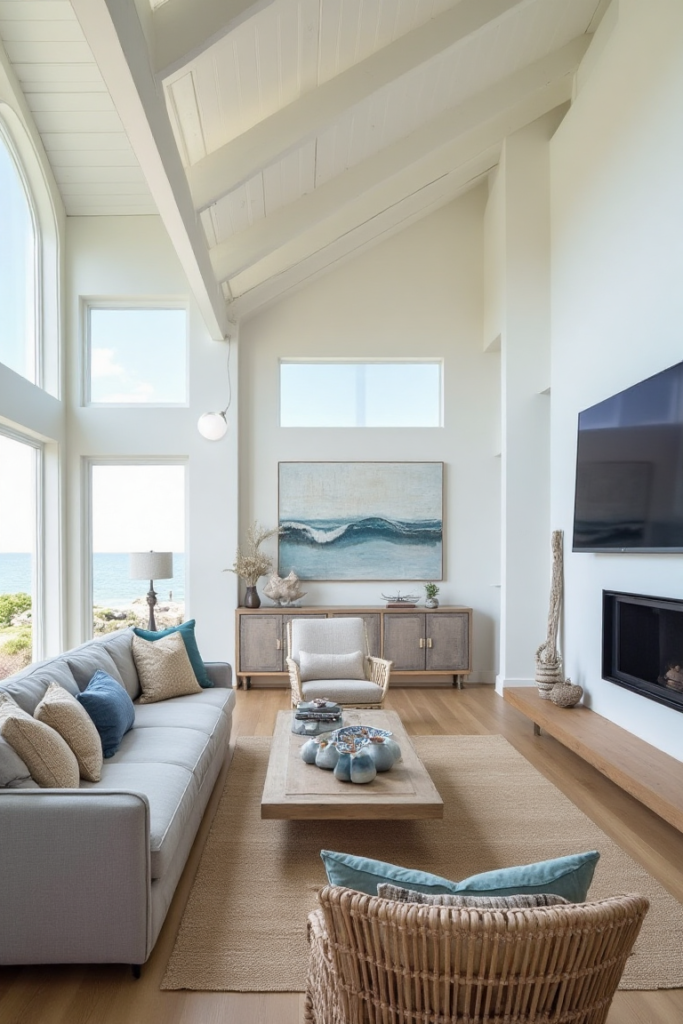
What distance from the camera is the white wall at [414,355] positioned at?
6.75 m

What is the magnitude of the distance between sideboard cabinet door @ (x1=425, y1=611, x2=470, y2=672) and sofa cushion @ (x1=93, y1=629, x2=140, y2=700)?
2.99 metres

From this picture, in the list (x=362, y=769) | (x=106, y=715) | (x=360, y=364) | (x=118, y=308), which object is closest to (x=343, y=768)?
(x=362, y=769)

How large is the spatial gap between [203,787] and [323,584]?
12.0 feet

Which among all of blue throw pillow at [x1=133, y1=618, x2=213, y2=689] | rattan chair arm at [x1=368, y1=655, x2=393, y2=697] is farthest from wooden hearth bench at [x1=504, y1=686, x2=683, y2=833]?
blue throw pillow at [x1=133, y1=618, x2=213, y2=689]

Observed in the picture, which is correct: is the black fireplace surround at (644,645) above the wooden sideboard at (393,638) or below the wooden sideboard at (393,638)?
above

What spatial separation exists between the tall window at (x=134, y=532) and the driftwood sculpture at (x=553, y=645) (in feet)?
10.8

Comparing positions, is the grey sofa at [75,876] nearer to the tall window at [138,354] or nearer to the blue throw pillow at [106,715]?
the blue throw pillow at [106,715]

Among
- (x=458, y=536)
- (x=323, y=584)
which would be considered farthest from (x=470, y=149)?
(x=323, y=584)

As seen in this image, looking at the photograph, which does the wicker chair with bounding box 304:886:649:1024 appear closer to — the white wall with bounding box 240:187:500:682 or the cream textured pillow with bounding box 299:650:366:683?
the cream textured pillow with bounding box 299:650:366:683

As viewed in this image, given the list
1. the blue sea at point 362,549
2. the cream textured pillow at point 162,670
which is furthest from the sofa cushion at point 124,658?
the blue sea at point 362,549

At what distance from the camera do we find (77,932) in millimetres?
2094

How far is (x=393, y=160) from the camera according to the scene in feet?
17.1

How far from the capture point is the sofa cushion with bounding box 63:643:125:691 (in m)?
3.38

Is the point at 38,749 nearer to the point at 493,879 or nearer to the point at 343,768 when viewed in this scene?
the point at 343,768
